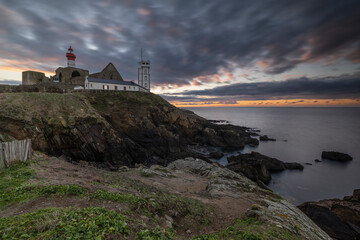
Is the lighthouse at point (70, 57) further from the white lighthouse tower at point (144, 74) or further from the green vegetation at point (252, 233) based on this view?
the green vegetation at point (252, 233)

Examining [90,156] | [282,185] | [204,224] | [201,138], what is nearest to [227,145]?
[201,138]

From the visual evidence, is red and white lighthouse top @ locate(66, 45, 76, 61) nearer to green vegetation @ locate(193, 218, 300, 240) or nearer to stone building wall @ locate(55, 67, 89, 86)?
stone building wall @ locate(55, 67, 89, 86)

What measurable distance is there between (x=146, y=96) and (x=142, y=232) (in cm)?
4476

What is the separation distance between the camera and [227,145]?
50.9 metres

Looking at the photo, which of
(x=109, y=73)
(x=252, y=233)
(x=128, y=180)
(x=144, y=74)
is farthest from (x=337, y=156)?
(x=109, y=73)

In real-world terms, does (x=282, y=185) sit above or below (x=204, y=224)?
below

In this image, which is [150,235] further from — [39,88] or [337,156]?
[337,156]

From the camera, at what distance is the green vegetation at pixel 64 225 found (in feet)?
12.6

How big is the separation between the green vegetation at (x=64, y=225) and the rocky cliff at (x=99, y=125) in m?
21.3

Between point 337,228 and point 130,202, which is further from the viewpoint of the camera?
point 337,228

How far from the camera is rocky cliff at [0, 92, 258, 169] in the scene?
72.1ft

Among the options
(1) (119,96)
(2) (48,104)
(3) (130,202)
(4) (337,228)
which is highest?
(1) (119,96)

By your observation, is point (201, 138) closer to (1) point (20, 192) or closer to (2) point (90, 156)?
(2) point (90, 156)

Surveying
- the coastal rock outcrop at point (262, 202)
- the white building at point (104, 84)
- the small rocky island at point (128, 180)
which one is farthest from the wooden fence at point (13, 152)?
the white building at point (104, 84)
